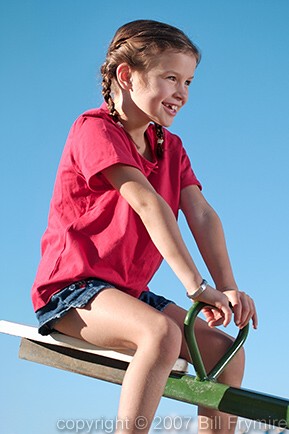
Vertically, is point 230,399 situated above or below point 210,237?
below

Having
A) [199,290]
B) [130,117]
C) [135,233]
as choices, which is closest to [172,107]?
[130,117]

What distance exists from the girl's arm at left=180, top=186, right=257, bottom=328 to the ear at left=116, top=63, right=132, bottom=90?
0.44 meters

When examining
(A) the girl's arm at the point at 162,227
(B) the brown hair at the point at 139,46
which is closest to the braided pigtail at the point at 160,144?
(B) the brown hair at the point at 139,46

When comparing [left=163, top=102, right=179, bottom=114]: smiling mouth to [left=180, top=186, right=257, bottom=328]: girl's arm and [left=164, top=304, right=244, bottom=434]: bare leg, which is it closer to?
[left=180, top=186, right=257, bottom=328]: girl's arm

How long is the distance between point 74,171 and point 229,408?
3.07 ft

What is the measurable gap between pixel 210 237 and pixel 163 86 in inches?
21.7

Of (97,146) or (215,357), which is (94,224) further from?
(215,357)

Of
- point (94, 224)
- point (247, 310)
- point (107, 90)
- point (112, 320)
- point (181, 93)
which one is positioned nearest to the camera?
point (112, 320)

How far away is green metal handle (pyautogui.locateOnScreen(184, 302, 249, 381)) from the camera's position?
8.39ft

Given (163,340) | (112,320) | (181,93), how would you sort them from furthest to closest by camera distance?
1. (181,93)
2. (112,320)
3. (163,340)

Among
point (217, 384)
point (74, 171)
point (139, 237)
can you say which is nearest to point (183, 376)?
point (217, 384)

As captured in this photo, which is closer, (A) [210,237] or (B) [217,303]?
(B) [217,303]

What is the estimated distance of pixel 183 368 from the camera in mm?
2625

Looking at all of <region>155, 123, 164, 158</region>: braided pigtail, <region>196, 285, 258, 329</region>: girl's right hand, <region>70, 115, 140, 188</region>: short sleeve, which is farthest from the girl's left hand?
<region>155, 123, 164, 158</region>: braided pigtail
